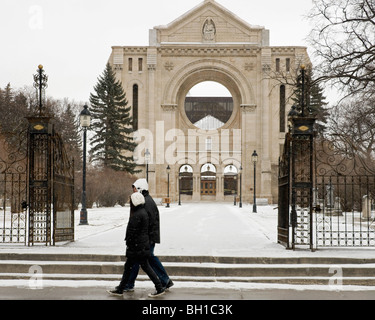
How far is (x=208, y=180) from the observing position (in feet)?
216

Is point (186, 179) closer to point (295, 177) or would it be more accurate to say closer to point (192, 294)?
point (295, 177)

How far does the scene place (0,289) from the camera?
323 inches

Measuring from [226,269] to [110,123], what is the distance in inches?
1831

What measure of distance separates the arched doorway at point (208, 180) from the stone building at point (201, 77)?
5.32 feet

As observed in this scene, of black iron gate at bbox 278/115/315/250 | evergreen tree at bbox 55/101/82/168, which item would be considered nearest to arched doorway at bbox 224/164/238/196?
evergreen tree at bbox 55/101/82/168

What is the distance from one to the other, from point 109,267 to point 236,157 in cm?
5494

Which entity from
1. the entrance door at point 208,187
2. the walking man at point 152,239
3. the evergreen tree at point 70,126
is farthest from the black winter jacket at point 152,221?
the evergreen tree at point 70,126

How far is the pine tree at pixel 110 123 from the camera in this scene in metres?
52.8

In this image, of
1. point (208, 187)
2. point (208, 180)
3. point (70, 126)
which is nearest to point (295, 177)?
point (208, 187)

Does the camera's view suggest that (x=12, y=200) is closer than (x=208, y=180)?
Yes

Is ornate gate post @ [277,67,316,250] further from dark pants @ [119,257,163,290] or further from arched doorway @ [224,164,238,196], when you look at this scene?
arched doorway @ [224,164,238,196]

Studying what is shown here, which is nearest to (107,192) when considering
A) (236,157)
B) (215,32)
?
(236,157)

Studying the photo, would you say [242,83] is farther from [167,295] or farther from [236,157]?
[167,295]

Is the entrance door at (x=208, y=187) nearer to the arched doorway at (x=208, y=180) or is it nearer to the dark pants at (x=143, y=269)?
the arched doorway at (x=208, y=180)
